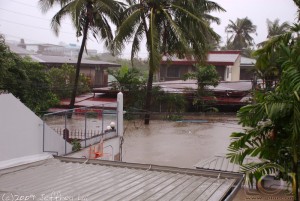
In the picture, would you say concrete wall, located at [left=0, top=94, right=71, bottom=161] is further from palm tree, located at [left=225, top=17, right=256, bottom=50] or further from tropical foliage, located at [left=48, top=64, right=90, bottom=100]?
palm tree, located at [left=225, top=17, right=256, bottom=50]

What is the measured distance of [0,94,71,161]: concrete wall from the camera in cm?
751

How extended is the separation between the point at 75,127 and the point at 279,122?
461 inches

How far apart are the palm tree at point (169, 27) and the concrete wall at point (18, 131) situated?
39.5ft

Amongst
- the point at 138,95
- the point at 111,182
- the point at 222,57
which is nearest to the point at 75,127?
the point at 138,95

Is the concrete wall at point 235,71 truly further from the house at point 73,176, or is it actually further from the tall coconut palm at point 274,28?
the house at point 73,176

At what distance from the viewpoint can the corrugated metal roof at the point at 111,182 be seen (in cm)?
550

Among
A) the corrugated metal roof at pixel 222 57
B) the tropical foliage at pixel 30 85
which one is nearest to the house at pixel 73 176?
the tropical foliage at pixel 30 85

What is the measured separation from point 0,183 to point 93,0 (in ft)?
58.1

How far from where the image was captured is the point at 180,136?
63.7 ft

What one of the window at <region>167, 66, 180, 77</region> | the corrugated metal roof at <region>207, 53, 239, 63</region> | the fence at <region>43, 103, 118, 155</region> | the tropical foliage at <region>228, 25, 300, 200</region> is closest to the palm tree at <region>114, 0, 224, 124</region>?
the fence at <region>43, 103, 118, 155</region>

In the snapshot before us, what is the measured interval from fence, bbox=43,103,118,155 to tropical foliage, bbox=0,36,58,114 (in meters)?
4.72

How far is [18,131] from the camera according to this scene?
7.86m

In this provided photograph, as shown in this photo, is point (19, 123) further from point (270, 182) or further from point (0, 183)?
point (270, 182)

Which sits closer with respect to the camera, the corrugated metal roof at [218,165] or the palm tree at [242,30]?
the corrugated metal roof at [218,165]
